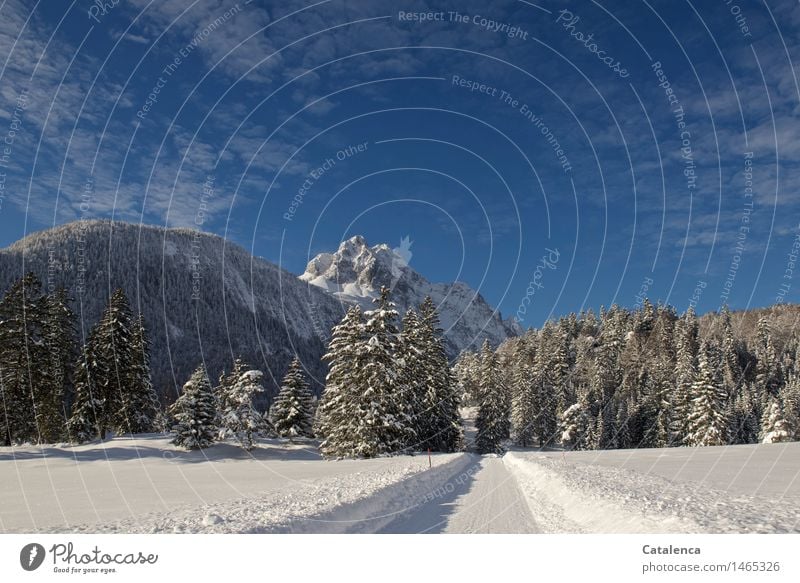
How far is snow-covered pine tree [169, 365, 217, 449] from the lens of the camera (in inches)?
1620

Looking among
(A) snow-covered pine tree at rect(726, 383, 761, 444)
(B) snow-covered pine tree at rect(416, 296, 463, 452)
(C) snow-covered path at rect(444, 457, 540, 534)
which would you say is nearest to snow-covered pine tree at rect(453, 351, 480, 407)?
(A) snow-covered pine tree at rect(726, 383, 761, 444)

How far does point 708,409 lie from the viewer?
53.3 m

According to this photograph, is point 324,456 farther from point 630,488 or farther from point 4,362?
point 630,488

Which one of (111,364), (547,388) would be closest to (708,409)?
(547,388)

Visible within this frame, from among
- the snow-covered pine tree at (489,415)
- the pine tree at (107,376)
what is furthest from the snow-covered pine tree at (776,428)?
the pine tree at (107,376)

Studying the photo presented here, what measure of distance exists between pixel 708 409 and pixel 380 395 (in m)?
39.0

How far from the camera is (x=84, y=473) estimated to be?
26266 mm

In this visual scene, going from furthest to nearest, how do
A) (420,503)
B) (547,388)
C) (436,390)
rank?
(547,388) < (436,390) < (420,503)

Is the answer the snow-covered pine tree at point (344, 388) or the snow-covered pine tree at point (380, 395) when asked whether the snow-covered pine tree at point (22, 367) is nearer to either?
the snow-covered pine tree at point (344, 388)

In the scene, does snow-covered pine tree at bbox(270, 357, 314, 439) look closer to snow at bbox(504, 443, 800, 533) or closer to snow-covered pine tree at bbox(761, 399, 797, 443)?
snow at bbox(504, 443, 800, 533)

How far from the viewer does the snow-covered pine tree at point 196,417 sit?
135ft

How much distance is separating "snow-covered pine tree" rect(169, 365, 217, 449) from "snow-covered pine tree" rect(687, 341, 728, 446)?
50.1 metres

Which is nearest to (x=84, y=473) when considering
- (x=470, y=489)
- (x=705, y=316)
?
(x=470, y=489)

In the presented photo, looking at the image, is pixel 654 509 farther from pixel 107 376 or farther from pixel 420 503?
pixel 107 376
